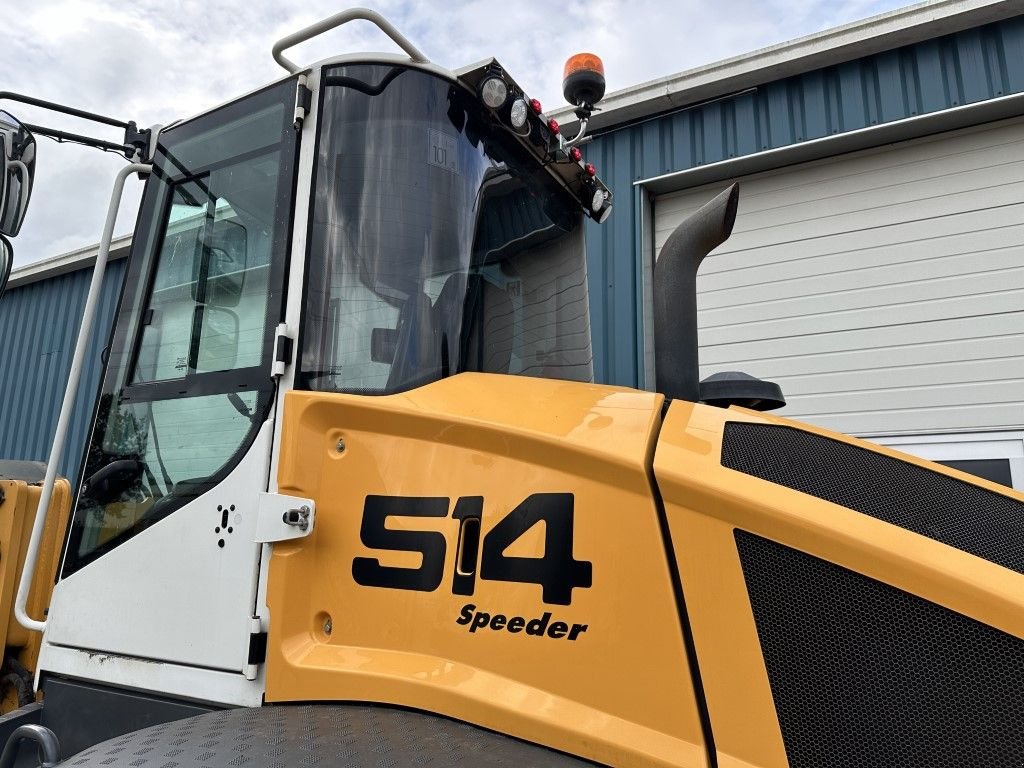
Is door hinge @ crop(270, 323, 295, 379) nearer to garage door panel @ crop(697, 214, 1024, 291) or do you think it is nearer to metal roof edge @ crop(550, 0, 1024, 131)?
garage door panel @ crop(697, 214, 1024, 291)

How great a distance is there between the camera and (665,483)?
1293 millimetres

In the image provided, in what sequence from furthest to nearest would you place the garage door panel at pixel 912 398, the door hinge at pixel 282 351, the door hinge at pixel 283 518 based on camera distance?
the garage door panel at pixel 912 398 < the door hinge at pixel 282 351 < the door hinge at pixel 283 518

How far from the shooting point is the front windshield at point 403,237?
1828 mm

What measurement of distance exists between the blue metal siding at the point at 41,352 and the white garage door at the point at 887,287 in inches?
296

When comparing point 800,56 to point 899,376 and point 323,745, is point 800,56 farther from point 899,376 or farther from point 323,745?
point 323,745

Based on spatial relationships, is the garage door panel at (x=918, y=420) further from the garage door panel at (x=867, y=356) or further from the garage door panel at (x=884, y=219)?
the garage door panel at (x=884, y=219)

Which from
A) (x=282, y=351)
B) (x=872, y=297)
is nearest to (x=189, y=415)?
(x=282, y=351)

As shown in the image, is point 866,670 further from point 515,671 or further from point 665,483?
point 515,671

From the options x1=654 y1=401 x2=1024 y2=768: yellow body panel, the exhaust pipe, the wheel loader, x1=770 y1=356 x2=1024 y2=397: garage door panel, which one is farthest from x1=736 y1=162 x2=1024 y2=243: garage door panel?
x1=654 y1=401 x2=1024 y2=768: yellow body panel

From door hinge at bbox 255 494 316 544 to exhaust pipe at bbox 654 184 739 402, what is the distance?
90cm

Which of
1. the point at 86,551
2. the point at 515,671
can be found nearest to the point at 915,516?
the point at 515,671

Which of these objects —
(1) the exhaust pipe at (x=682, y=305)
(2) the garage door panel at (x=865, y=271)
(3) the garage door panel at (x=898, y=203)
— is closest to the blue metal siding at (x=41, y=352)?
(2) the garage door panel at (x=865, y=271)

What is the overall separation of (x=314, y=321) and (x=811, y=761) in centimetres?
142

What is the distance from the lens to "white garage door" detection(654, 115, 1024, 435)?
488 cm
